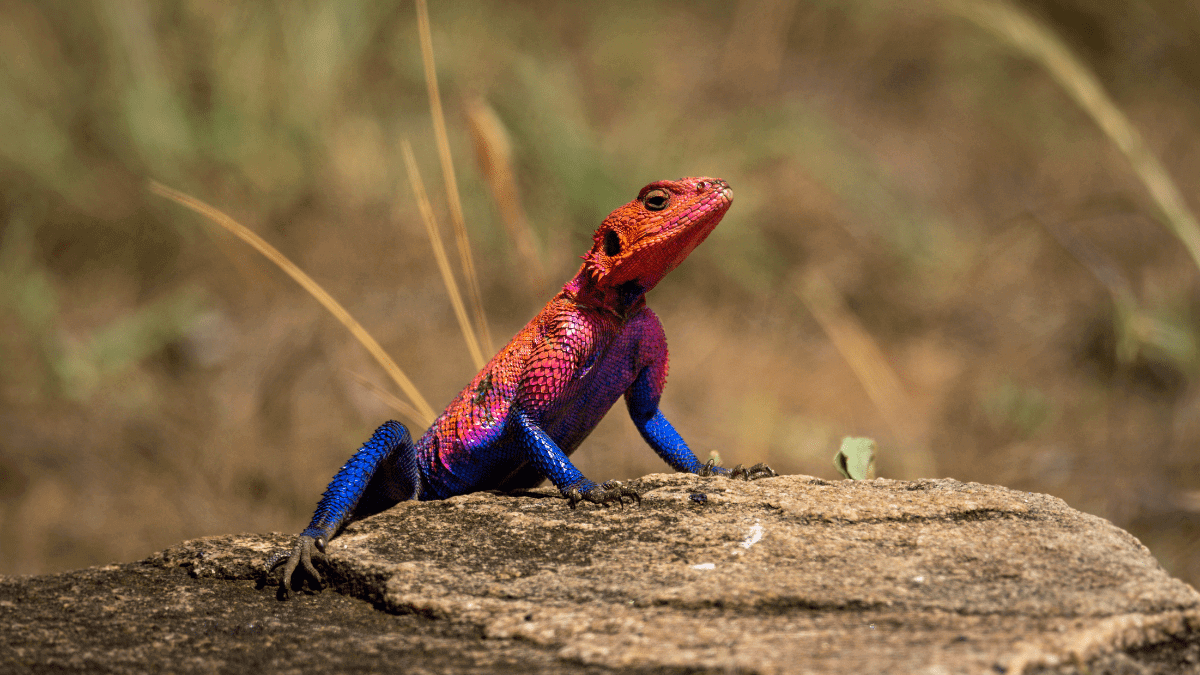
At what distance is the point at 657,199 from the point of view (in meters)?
2.63

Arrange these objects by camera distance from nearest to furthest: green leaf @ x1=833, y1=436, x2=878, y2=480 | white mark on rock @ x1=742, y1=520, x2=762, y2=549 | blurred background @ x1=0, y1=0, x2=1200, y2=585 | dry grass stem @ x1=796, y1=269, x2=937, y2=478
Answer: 1. white mark on rock @ x1=742, y1=520, x2=762, y2=549
2. green leaf @ x1=833, y1=436, x2=878, y2=480
3. dry grass stem @ x1=796, y1=269, x2=937, y2=478
4. blurred background @ x1=0, y1=0, x2=1200, y2=585

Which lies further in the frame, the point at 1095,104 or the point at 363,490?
the point at 1095,104

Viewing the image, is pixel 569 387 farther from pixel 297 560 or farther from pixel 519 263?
pixel 519 263

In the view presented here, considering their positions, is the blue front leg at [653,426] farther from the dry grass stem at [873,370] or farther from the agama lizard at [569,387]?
the dry grass stem at [873,370]

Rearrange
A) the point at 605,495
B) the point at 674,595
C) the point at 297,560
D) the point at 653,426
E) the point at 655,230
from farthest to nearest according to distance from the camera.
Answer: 1. the point at 653,426
2. the point at 655,230
3. the point at 605,495
4. the point at 297,560
5. the point at 674,595

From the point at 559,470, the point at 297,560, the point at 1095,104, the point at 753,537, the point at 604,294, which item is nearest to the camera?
the point at 753,537

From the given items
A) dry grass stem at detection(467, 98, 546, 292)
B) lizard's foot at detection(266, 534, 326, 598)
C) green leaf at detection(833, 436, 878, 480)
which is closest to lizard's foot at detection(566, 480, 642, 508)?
lizard's foot at detection(266, 534, 326, 598)

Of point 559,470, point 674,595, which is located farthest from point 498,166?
point 674,595

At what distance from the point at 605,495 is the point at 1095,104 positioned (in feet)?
7.09

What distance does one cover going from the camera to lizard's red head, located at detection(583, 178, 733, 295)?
2.60 meters

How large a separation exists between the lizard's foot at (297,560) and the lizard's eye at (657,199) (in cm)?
117

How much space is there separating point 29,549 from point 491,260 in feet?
8.53

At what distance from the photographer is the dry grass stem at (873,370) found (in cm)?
429

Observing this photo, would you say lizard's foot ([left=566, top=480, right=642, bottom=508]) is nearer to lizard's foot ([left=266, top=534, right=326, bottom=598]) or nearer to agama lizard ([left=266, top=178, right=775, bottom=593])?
agama lizard ([left=266, top=178, right=775, bottom=593])
